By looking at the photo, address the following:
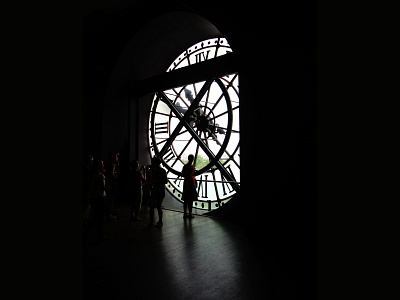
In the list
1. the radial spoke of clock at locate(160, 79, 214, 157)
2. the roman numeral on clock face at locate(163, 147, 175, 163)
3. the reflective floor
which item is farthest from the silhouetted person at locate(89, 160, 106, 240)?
the roman numeral on clock face at locate(163, 147, 175, 163)

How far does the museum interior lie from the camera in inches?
65.4

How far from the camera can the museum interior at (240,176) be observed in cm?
166

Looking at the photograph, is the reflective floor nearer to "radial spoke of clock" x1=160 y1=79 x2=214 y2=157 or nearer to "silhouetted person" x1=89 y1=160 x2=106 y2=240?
"silhouetted person" x1=89 y1=160 x2=106 y2=240

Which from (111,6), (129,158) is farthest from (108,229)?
(111,6)

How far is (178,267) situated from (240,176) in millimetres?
1317

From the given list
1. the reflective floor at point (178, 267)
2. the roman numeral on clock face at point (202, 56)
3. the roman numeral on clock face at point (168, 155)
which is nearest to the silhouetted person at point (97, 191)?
the reflective floor at point (178, 267)

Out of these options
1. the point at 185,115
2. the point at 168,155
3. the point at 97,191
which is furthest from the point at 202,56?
the point at 97,191

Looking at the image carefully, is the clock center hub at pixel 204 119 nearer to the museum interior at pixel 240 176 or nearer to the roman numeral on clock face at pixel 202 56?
the museum interior at pixel 240 176

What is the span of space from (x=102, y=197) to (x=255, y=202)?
1537mm

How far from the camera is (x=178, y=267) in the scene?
186cm

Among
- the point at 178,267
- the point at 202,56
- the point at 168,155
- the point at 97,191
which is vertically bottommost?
the point at 178,267

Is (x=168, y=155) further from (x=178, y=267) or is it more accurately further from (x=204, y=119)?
(x=178, y=267)

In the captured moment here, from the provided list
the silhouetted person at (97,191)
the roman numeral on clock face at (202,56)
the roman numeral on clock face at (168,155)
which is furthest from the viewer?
the roman numeral on clock face at (168,155)

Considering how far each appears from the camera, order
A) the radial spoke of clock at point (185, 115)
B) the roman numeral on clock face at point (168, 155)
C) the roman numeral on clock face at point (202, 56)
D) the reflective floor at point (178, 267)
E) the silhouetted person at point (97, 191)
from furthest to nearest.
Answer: the roman numeral on clock face at point (168, 155), the roman numeral on clock face at point (202, 56), the radial spoke of clock at point (185, 115), the silhouetted person at point (97, 191), the reflective floor at point (178, 267)
